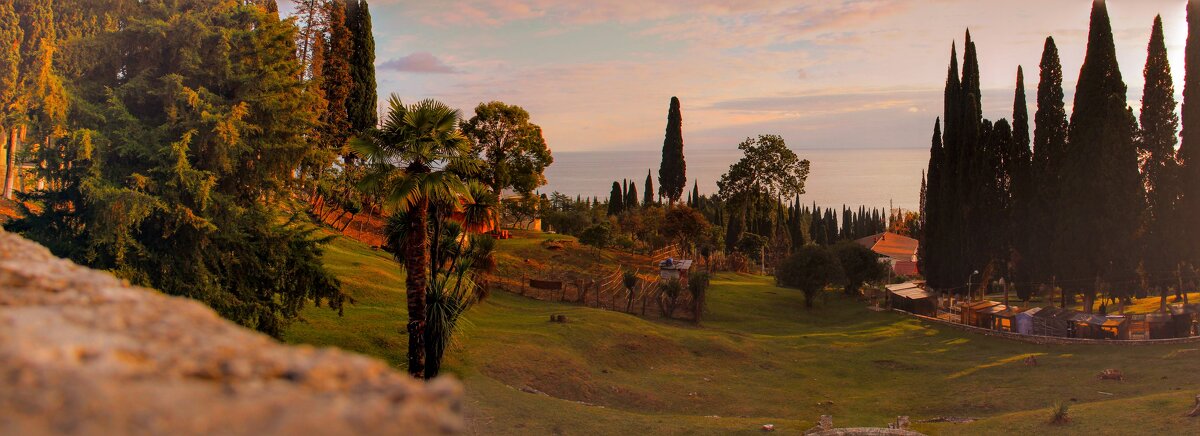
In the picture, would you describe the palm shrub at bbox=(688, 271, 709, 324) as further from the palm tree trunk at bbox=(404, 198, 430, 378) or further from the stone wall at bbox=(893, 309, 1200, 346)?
the palm tree trunk at bbox=(404, 198, 430, 378)

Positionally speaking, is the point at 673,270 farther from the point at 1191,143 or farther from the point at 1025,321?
the point at 1191,143

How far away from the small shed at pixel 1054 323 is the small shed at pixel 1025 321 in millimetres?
162

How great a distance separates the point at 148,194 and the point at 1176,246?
42.0m

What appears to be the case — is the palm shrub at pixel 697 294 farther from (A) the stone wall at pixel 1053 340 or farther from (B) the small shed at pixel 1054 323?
(B) the small shed at pixel 1054 323

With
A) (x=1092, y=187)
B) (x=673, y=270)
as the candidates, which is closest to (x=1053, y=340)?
(x=1092, y=187)

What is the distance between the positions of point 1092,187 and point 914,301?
34.8 ft

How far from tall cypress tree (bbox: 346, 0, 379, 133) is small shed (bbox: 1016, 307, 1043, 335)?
3974 centimetres

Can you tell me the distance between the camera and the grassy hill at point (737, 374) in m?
17.8

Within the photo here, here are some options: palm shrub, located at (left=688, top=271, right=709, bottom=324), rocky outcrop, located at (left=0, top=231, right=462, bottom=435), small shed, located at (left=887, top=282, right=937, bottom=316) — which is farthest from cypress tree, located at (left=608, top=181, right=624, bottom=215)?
rocky outcrop, located at (left=0, top=231, right=462, bottom=435)

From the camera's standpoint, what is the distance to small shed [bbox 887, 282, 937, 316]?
141 ft

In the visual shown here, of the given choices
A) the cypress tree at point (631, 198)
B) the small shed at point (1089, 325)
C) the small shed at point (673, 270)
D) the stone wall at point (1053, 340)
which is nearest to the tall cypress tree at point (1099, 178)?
the stone wall at point (1053, 340)

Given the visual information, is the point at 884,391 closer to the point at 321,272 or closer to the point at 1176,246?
the point at 321,272

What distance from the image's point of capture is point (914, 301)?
43125 mm

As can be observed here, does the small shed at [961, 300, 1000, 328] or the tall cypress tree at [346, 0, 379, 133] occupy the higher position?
the tall cypress tree at [346, 0, 379, 133]
